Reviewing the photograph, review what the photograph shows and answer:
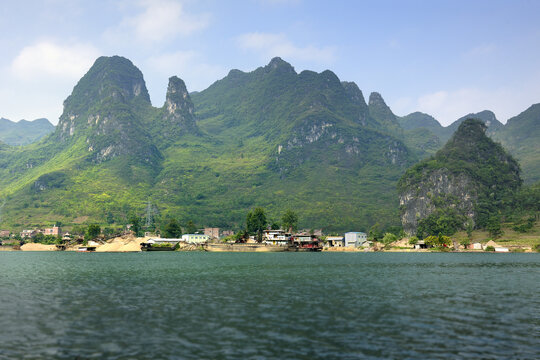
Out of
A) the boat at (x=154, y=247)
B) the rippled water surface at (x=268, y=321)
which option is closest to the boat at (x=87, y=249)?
the boat at (x=154, y=247)

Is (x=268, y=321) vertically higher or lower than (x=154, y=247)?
higher

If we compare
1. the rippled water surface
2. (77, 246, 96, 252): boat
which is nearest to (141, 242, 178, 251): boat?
(77, 246, 96, 252): boat

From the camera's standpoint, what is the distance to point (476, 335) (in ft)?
92.0

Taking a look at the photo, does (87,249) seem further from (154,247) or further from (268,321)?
(268,321)

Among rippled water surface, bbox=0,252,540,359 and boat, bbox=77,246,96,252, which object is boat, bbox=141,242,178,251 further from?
rippled water surface, bbox=0,252,540,359

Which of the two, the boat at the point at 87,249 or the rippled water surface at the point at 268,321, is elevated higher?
the rippled water surface at the point at 268,321

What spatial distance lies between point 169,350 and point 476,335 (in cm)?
1923

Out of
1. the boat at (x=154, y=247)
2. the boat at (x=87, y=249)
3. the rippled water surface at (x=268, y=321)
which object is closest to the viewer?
the rippled water surface at (x=268, y=321)

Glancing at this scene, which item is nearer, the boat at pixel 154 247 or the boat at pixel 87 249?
the boat at pixel 154 247

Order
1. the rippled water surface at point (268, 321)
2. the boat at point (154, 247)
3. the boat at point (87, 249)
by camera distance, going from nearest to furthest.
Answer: the rippled water surface at point (268, 321)
the boat at point (154, 247)
the boat at point (87, 249)

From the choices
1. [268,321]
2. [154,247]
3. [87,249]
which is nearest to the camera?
[268,321]

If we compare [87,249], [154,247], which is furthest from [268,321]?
[87,249]

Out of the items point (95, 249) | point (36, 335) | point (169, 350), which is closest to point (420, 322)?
point (169, 350)

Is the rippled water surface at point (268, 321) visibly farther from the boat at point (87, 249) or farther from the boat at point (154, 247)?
the boat at point (87, 249)
